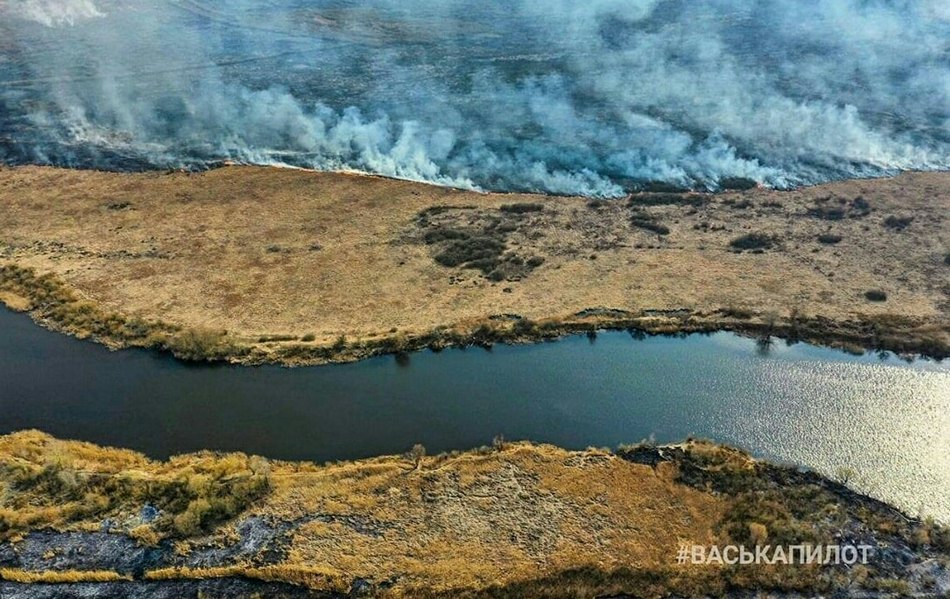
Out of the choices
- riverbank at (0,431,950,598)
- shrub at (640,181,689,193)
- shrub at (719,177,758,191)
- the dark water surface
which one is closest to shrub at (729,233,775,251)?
shrub at (640,181,689,193)

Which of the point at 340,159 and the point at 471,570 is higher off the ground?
the point at 340,159

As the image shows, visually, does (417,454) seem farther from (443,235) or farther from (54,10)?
(54,10)

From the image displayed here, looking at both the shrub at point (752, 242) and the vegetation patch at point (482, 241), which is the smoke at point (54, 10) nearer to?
the vegetation patch at point (482, 241)

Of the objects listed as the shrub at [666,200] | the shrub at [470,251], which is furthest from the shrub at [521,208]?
the shrub at [666,200]

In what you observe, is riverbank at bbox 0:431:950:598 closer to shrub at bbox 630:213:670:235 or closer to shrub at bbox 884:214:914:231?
shrub at bbox 630:213:670:235

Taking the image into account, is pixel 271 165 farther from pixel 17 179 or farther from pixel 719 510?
pixel 719 510

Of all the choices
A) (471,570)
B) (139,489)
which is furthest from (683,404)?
(139,489)
